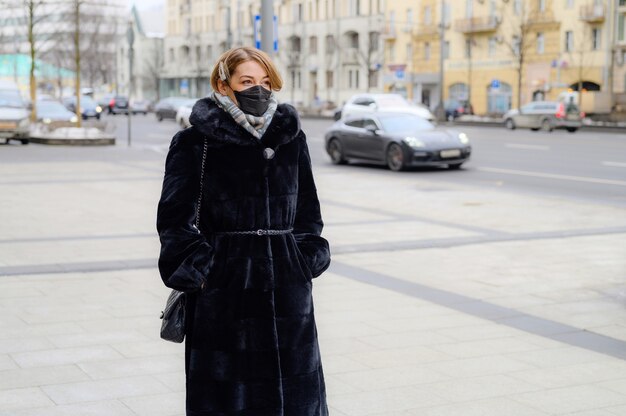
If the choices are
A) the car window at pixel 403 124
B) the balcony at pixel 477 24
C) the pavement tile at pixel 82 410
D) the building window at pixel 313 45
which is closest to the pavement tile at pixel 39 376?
the pavement tile at pixel 82 410

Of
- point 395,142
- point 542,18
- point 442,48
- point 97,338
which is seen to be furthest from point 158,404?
point 542,18

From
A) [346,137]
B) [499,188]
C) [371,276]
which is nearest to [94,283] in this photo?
[371,276]

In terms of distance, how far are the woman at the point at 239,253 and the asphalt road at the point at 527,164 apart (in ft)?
41.1

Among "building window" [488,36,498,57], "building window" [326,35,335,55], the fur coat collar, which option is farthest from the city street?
"building window" [326,35,335,55]

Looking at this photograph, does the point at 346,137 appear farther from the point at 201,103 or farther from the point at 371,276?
the point at 201,103

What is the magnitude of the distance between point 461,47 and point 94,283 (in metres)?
69.5

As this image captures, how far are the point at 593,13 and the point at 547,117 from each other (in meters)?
21.2

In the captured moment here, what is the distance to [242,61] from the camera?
361cm

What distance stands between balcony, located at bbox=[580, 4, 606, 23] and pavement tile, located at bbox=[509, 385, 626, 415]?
60493 millimetres

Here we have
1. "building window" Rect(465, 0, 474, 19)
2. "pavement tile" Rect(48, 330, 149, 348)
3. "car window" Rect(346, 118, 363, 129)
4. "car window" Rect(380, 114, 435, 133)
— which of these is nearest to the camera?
"pavement tile" Rect(48, 330, 149, 348)

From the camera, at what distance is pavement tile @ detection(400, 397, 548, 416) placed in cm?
512

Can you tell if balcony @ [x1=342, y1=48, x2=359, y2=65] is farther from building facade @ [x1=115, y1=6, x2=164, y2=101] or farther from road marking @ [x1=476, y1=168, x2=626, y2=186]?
road marking @ [x1=476, y1=168, x2=626, y2=186]

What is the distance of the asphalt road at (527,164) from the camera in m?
18.2

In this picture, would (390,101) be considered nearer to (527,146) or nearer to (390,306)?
(527,146)
